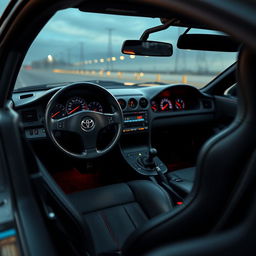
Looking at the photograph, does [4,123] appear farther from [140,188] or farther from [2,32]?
[140,188]

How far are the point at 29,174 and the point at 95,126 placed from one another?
199 cm

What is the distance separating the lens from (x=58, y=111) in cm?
342

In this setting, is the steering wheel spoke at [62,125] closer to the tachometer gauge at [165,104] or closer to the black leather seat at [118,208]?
the black leather seat at [118,208]

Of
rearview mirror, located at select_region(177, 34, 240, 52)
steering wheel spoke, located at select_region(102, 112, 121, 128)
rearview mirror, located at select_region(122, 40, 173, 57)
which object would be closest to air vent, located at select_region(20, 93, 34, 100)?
steering wheel spoke, located at select_region(102, 112, 121, 128)

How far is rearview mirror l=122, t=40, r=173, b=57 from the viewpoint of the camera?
2865mm

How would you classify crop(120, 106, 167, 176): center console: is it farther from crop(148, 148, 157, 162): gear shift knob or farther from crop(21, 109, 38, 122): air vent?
crop(21, 109, 38, 122): air vent

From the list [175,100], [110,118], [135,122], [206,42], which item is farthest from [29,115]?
[175,100]

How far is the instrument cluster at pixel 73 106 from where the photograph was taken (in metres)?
3.41

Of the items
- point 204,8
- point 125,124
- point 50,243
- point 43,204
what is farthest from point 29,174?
point 125,124

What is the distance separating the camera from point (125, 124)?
13.5 feet

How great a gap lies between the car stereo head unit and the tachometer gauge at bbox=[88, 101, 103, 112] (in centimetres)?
53

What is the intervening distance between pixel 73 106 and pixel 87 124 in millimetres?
267

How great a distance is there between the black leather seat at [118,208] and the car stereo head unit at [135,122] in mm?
1211

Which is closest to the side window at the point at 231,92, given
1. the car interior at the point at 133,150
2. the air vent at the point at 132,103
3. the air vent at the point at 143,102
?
the car interior at the point at 133,150
